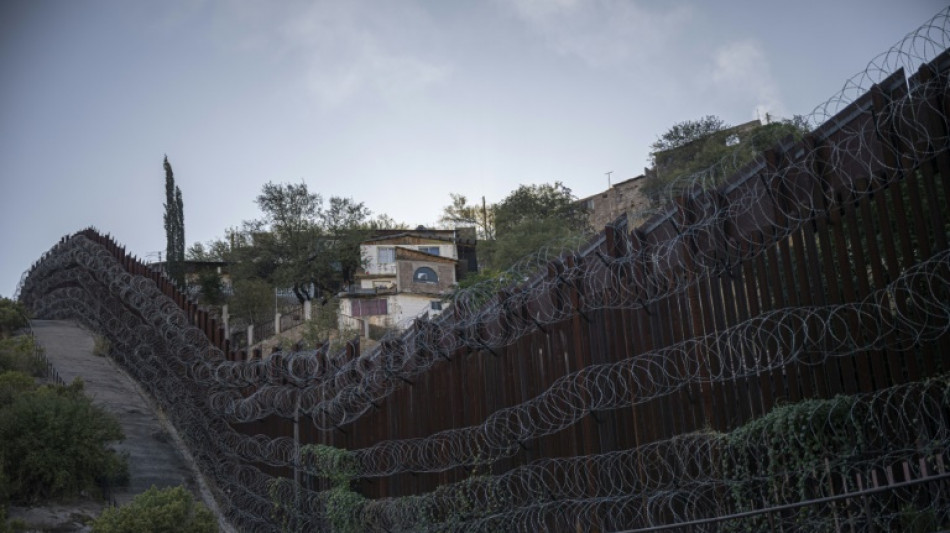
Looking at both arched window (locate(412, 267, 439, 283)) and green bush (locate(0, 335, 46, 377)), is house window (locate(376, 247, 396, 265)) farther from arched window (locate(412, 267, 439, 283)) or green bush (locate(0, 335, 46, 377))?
green bush (locate(0, 335, 46, 377))

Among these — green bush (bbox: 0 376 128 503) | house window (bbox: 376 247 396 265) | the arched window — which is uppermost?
house window (bbox: 376 247 396 265)

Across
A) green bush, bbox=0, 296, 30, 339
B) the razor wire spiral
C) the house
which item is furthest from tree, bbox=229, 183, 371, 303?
the razor wire spiral

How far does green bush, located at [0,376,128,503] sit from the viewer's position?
10586mm

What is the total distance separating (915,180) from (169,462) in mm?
11628

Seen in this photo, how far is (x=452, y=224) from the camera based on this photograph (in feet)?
184

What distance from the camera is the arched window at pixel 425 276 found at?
1759 inches

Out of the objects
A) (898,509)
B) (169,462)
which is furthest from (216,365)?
(898,509)

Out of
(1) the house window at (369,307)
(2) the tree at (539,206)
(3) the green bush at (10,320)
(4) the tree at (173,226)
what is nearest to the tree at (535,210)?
(2) the tree at (539,206)

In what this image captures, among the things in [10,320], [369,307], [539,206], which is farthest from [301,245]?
[10,320]

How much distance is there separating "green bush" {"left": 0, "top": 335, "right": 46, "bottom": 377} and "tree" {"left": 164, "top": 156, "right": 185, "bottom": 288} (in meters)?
19.2

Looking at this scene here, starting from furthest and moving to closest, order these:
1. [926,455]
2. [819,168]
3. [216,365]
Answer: [216,365], [819,168], [926,455]

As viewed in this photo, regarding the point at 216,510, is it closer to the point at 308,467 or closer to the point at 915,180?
the point at 308,467

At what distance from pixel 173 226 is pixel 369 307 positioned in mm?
10454

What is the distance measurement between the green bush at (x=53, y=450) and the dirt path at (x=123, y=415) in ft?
0.90
